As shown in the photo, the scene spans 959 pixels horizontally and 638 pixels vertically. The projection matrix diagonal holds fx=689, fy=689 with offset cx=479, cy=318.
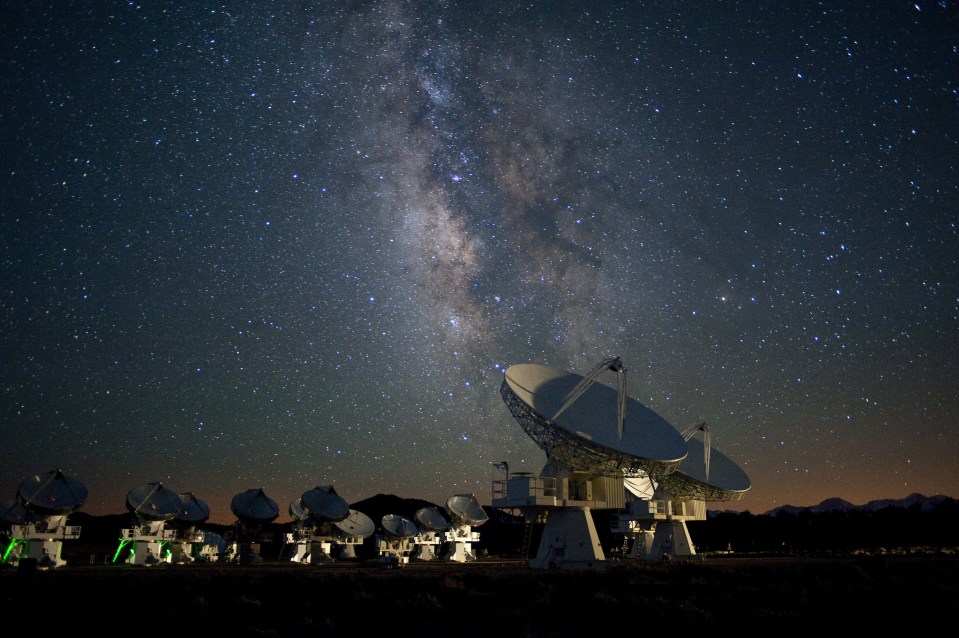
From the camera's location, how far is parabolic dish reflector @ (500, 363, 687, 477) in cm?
2962

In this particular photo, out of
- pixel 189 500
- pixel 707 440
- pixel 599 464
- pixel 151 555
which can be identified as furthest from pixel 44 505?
pixel 707 440

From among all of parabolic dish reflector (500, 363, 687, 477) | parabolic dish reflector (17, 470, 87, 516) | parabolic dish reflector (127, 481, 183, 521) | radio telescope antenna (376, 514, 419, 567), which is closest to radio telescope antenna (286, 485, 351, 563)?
radio telescope antenna (376, 514, 419, 567)

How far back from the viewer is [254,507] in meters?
41.6

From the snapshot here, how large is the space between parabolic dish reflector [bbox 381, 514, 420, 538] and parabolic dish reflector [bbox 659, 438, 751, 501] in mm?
19686

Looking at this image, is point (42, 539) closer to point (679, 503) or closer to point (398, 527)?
point (398, 527)

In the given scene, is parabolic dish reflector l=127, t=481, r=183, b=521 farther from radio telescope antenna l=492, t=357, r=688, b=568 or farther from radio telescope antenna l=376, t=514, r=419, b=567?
radio telescope antenna l=492, t=357, r=688, b=568

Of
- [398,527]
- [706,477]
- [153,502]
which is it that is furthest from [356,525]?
[706,477]

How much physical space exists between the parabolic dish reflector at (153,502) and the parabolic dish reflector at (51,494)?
3501mm

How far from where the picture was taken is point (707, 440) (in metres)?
41.8

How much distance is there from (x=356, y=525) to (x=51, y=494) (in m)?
19.6

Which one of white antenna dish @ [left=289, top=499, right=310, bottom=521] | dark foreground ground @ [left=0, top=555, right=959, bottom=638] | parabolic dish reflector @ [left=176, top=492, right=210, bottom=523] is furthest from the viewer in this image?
white antenna dish @ [left=289, top=499, right=310, bottom=521]

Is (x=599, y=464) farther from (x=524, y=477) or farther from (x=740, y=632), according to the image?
(x=740, y=632)

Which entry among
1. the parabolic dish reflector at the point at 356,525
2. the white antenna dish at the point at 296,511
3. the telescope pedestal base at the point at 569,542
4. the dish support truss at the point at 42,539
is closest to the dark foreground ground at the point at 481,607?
the telescope pedestal base at the point at 569,542

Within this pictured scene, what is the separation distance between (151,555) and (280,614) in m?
30.2
